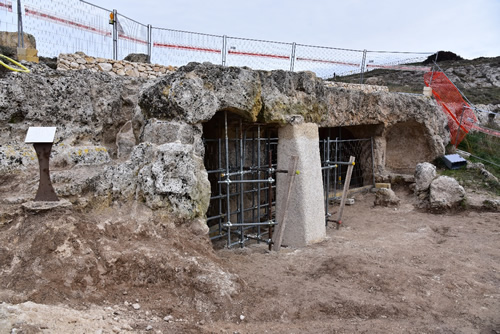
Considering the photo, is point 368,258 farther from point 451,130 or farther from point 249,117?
point 451,130

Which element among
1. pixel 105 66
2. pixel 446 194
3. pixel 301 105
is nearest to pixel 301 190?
pixel 301 105

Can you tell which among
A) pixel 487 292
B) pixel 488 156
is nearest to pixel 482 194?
pixel 488 156

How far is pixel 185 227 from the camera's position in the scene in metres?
3.51

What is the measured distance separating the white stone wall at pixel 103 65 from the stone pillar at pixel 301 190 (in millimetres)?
3024

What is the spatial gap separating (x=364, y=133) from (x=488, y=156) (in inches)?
137

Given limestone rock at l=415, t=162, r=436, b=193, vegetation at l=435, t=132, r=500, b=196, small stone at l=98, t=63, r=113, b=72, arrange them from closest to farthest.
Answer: small stone at l=98, t=63, r=113, b=72, limestone rock at l=415, t=162, r=436, b=193, vegetation at l=435, t=132, r=500, b=196

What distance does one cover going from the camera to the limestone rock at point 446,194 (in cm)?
721

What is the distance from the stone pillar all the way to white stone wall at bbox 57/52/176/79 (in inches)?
119

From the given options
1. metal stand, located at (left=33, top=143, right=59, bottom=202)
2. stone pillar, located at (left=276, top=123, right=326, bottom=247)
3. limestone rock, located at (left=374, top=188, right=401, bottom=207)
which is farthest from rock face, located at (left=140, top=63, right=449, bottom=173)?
limestone rock, located at (left=374, top=188, right=401, bottom=207)

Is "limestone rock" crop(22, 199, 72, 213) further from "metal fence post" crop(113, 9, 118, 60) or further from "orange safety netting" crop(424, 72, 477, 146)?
"orange safety netting" crop(424, 72, 477, 146)

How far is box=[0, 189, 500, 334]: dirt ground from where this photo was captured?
2.32m

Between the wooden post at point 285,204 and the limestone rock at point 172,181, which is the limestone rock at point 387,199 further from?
the limestone rock at point 172,181

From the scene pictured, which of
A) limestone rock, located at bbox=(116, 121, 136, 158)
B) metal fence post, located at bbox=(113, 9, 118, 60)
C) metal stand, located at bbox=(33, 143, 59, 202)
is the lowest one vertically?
metal stand, located at bbox=(33, 143, 59, 202)

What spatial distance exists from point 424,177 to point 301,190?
4.00m
